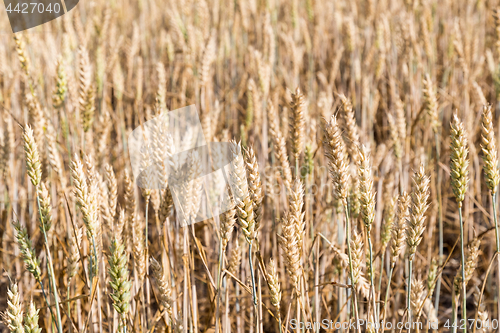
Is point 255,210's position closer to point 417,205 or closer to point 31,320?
point 417,205

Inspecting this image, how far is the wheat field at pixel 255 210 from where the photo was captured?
2.93 ft

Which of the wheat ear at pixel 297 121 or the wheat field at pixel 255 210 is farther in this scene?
the wheat ear at pixel 297 121

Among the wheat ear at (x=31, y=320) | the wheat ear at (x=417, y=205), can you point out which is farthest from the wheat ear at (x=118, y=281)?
the wheat ear at (x=417, y=205)

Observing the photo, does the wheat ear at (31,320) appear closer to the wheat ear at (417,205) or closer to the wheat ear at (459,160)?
the wheat ear at (417,205)

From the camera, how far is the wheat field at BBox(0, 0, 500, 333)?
894 mm

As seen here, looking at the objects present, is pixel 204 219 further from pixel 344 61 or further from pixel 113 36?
pixel 344 61

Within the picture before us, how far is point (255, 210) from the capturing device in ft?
2.92

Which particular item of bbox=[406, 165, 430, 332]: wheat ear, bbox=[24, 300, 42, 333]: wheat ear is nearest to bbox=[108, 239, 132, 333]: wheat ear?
bbox=[24, 300, 42, 333]: wheat ear

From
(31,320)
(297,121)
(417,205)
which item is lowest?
(31,320)

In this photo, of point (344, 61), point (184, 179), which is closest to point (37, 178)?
point (184, 179)

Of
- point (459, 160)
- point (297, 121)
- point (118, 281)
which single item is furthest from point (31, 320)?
point (459, 160)

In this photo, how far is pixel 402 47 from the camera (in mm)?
2158

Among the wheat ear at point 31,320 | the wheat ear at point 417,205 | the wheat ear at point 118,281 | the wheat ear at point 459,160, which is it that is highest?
the wheat ear at point 459,160

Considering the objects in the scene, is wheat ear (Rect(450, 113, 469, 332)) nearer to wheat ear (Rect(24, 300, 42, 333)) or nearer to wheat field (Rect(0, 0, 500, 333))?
wheat field (Rect(0, 0, 500, 333))
